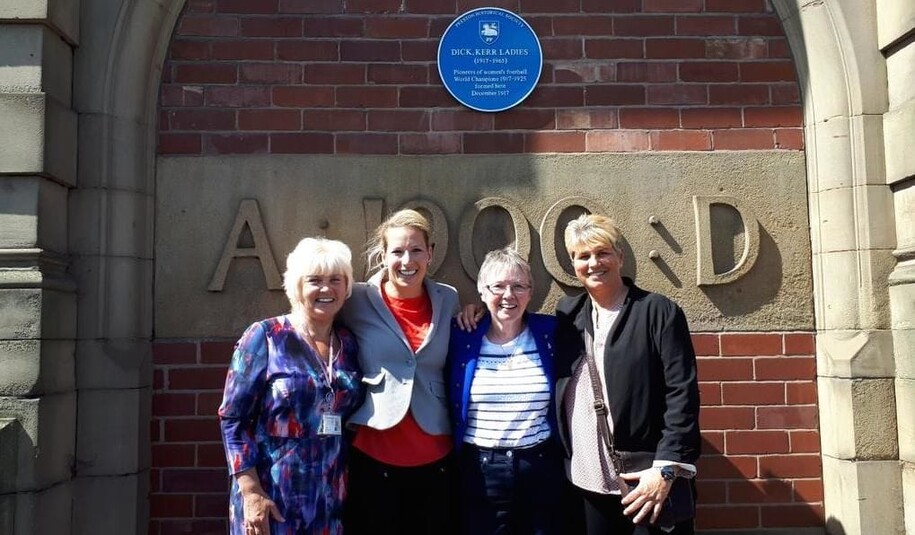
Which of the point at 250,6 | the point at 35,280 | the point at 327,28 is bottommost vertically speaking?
the point at 35,280

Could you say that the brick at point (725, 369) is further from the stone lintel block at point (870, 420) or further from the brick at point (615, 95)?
the brick at point (615, 95)

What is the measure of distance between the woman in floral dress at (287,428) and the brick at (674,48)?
2179 mm

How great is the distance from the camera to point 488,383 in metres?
2.93

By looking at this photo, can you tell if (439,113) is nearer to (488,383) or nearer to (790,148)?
(488,383)

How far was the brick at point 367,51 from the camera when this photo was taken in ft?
12.9

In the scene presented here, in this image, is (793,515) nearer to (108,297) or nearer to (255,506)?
(255,506)

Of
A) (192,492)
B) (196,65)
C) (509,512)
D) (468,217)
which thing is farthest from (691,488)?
(196,65)

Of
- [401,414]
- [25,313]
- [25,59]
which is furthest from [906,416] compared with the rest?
[25,59]

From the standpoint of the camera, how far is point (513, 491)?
2.85m

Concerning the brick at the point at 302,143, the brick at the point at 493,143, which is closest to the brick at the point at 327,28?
the brick at the point at 302,143

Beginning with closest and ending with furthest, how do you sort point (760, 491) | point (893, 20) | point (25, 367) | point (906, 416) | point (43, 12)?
point (25, 367)
point (43, 12)
point (906, 416)
point (893, 20)
point (760, 491)

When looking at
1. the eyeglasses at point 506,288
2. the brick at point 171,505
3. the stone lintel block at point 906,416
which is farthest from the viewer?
the brick at point 171,505

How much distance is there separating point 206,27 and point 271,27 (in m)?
0.34

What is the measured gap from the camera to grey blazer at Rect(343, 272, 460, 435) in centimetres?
293
